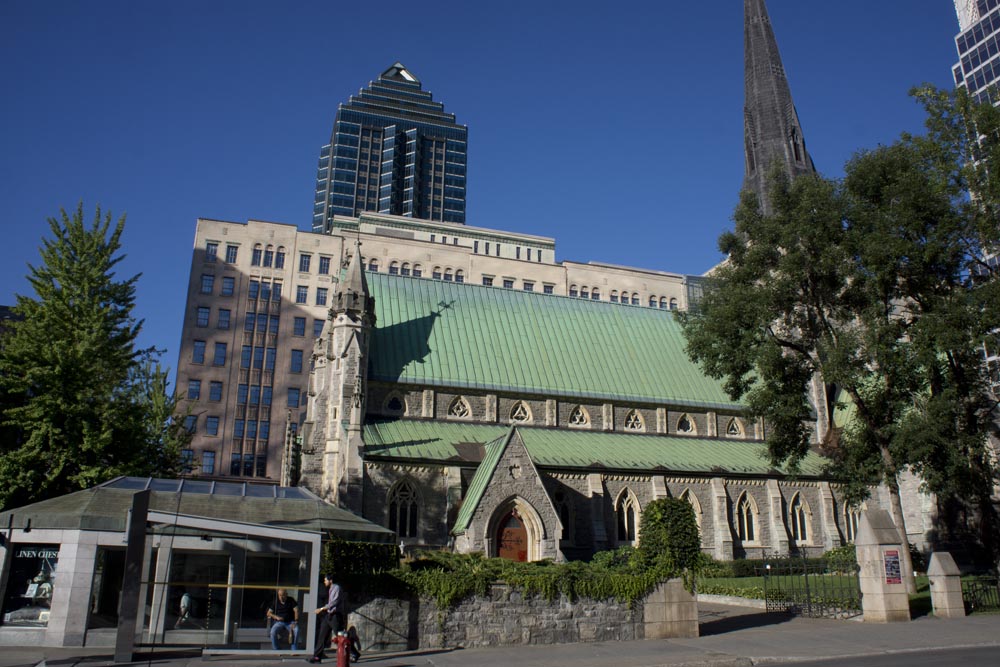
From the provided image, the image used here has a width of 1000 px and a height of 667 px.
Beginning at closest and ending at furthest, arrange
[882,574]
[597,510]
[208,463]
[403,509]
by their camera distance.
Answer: [882,574]
[403,509]
[597,510]
[208,463]

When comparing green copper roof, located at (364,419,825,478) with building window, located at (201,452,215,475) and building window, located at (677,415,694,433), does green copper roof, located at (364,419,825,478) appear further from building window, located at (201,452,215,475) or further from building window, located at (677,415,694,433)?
building window, located at (201,452,215,475)

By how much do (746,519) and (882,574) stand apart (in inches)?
569

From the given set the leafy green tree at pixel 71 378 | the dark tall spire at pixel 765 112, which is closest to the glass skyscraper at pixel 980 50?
the dark tall spire at pixel 765 112

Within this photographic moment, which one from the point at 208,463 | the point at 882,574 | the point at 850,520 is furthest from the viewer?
the point at 208,463

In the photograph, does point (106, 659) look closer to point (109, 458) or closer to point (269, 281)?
point (109, 458)

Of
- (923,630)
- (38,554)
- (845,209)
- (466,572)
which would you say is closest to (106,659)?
(38,554)

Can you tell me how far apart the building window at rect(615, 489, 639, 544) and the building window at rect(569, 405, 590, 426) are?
4.41 meters

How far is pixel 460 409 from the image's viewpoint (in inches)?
1307

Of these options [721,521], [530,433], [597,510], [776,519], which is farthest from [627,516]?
[776,519]

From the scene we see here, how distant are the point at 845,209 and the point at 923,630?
539 inches

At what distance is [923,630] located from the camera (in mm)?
17969

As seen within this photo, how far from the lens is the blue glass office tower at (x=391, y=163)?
139 meters

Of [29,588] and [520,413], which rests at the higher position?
[520,413]

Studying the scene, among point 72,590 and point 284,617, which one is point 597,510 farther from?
point 72,590
